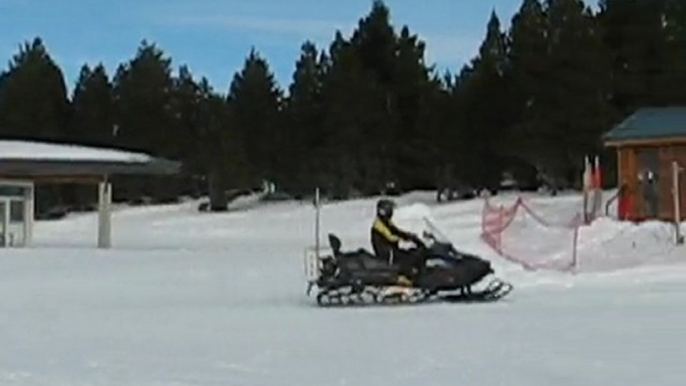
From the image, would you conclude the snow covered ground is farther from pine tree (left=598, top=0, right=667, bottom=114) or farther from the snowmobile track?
pine tree (left=598, top=0, right=667, bottom=114)

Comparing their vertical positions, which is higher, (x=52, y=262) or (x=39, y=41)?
(x=39, y=41)

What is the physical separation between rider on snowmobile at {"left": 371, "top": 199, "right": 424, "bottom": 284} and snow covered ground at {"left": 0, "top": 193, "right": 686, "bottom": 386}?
83cm

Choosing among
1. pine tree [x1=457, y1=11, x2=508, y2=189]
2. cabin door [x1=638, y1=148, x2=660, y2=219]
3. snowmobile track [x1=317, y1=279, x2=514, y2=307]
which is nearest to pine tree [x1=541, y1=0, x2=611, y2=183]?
pine tree [x1=457, y1=11, x2=508, y2=189]

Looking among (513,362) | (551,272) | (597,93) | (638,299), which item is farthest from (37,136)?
(513,362)

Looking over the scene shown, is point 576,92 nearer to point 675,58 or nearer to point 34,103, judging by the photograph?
point 675,58

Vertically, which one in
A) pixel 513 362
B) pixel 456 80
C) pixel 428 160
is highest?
pixel 456 80

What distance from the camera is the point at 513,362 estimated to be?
10.4m

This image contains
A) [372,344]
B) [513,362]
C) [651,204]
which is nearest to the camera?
[513,362]

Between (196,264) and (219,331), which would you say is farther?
(196,264)

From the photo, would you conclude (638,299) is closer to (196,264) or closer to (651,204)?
(196,264)

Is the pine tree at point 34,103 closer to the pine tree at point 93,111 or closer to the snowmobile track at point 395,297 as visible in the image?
the pine tree at point 93,111

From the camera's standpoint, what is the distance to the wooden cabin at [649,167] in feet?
103

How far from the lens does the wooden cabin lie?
103 feet

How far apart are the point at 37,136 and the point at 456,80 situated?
70.1ft
